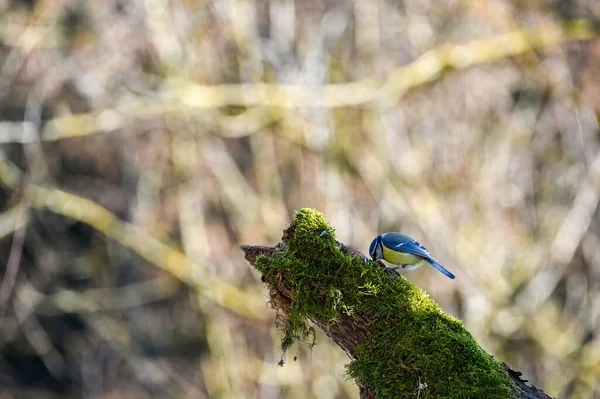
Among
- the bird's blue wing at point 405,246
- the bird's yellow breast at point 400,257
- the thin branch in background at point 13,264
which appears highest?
the thin branch in background at point 13,264

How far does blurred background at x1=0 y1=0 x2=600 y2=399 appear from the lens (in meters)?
9.22

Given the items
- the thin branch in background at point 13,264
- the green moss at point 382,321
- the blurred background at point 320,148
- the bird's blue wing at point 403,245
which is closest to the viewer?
the green moss at point 382,321

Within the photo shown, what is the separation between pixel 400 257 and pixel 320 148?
562 centimetres

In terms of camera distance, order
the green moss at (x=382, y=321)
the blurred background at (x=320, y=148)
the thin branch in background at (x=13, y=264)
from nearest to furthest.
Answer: the green moss at (x=382, y=321) < the blurred background at (x=320, y=148) < the thin branch in background at (x=13, y=264)

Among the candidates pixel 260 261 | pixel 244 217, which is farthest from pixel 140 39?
pixel 260 261

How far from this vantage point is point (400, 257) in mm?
4227

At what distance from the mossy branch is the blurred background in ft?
17.7

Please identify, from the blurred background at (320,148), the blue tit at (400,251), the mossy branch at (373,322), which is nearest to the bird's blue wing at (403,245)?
the blue tit at (400,251)

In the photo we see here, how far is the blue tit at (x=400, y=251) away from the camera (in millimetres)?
4203

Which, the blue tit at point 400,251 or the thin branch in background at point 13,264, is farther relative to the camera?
the thin branch in background at point 13,264

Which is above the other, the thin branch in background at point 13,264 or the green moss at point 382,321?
the thin branch in background at point 13,264

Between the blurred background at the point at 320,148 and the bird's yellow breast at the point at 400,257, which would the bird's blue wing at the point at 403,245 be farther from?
the blurred background at the point at 320,148

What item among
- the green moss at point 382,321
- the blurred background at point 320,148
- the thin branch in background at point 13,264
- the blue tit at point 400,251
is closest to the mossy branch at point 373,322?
the green moss at point 382,321

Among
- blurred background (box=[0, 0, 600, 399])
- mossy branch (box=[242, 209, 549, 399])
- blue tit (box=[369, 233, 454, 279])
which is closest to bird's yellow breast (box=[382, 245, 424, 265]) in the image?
blue tit (box=[369, 233, 454, 279])
